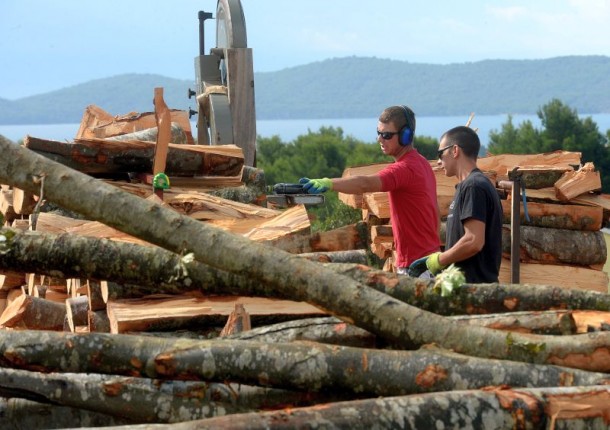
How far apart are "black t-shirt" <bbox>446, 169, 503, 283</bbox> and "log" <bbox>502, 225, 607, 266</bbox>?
3862 millimetres

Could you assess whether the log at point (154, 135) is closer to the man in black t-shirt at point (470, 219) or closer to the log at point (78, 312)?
the log at point (78, 312)

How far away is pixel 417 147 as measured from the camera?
39.4 meters

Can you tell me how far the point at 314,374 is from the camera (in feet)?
12.2

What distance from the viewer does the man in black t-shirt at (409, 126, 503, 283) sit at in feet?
20.9

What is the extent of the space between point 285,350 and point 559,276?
699cm

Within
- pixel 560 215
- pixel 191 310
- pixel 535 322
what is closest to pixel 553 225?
pixel 560 215

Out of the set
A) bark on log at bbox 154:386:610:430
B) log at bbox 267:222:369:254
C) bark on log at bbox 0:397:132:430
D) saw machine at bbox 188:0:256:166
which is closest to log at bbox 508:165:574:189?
log at bbox 267:222:369:254

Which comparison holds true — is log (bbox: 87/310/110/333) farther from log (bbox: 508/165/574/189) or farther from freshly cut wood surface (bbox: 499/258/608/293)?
log (bbox: 508/165/574/189)

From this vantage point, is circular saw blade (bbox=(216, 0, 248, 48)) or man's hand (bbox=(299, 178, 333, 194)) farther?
circular saw blade (bbox=(216, 0, 248, 48))

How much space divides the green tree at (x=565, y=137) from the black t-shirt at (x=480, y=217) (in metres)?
22.9

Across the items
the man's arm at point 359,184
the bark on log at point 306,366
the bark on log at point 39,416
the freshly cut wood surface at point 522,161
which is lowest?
the bark on log at point 39,416

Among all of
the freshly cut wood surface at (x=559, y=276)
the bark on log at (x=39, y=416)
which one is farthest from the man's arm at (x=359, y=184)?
the freshly cut wood surface at (x=559, y=276)

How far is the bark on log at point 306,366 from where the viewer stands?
3727 mm

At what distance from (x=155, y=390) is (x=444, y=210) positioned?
22.8 feet
